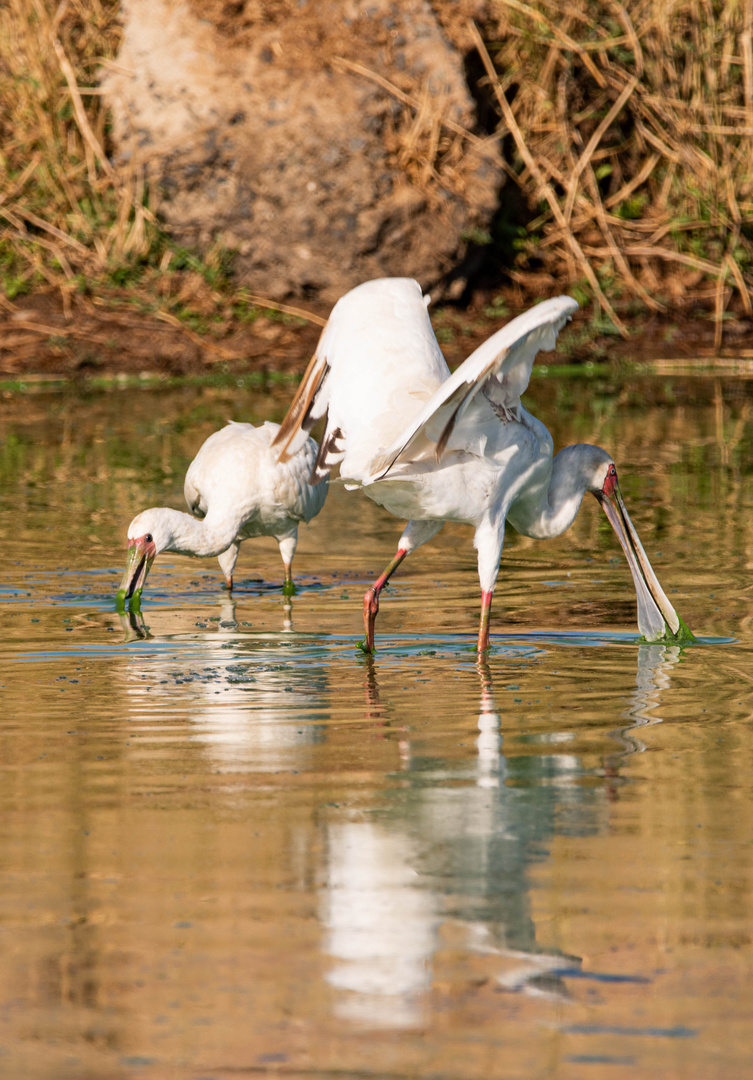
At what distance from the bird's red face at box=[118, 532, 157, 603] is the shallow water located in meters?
0.14

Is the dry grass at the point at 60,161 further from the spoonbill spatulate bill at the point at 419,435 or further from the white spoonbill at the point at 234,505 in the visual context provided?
the spoonbill spatulate bill at the point at 419,435

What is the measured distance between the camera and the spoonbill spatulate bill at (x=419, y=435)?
672 cm

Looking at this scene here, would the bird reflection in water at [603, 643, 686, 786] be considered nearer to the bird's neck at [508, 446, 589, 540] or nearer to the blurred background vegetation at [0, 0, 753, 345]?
the bird's neck at [508, 446, 589, 540]

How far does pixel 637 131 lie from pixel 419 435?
11.2 metres

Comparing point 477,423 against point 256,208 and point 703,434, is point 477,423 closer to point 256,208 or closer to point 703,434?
point 703,434

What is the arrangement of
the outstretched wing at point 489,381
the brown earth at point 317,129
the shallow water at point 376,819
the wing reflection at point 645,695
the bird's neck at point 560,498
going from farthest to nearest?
the brown earth at point 317,129, the bird's neck at point 560,498, the outstretched wing at point 489,381, the wing reflection at point 645,695, the shallow water at point 376,819

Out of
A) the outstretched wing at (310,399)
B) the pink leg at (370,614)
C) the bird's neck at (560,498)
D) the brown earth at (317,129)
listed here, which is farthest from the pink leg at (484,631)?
the brown earth at (317,129)

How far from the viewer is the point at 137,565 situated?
309 inches

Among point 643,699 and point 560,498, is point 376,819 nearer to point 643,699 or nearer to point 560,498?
point 643,699

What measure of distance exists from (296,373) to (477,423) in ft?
27.3

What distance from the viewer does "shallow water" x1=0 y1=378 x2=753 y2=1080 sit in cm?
336

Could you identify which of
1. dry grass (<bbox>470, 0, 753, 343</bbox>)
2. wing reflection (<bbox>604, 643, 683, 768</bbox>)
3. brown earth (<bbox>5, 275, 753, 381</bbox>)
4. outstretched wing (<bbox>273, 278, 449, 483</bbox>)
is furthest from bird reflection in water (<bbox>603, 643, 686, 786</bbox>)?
dry grass (<bbox>470, 0, 753, 343</bbox>)

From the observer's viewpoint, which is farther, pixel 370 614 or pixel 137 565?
pixel 137 565

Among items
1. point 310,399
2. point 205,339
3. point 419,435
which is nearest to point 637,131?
point 205,339
